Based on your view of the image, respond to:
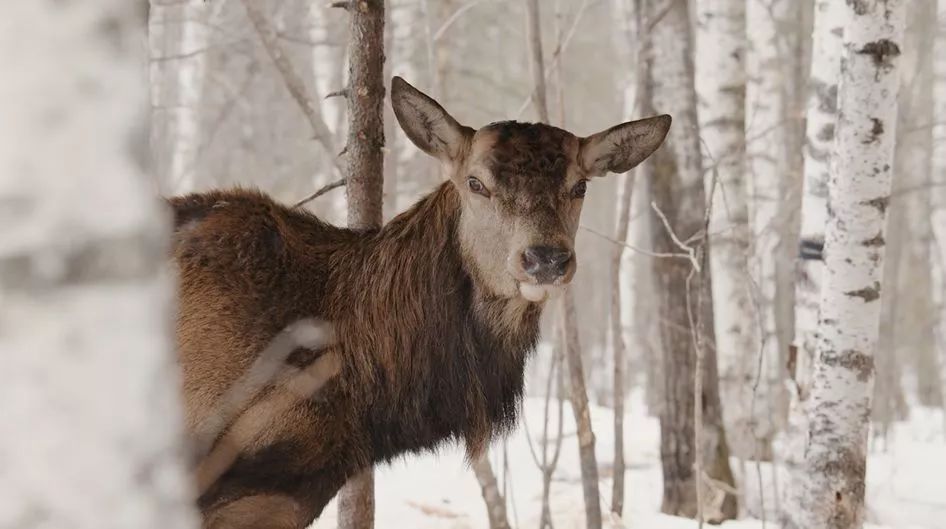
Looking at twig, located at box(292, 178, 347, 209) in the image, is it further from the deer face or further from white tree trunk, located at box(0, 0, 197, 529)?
white tree trunk, located at box(0, 0, 197, 529)

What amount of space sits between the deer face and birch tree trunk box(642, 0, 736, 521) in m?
2.99

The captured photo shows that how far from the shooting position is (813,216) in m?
7.93

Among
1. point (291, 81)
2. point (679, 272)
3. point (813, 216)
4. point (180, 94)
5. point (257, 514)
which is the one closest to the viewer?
point (257, 514)

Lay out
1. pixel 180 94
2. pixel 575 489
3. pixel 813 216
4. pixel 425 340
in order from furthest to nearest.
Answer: pixel 180 94
pixel 575 489
pixel 813 216
pixel 425 340

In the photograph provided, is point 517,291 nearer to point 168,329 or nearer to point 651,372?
point 168,329

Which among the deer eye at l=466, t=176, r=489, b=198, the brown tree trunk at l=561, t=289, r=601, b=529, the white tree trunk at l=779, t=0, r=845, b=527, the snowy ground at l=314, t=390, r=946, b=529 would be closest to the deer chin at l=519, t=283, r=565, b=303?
the deer eye at l=466, t=176, r=489, b=198

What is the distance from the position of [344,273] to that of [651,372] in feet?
38.5

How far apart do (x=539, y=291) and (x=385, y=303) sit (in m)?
0.68

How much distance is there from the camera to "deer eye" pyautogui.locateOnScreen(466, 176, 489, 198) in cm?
437

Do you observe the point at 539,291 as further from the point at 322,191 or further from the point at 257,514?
Result: the point at 322,191

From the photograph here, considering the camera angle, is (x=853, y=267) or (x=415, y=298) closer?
(x=415, y=298)

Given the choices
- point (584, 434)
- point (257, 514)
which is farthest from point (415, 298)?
point (584, 434)

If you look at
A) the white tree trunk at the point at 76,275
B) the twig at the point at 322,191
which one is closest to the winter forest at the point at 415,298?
the white tree trunk at the point at 76,275

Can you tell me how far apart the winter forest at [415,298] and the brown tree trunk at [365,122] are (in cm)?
1
